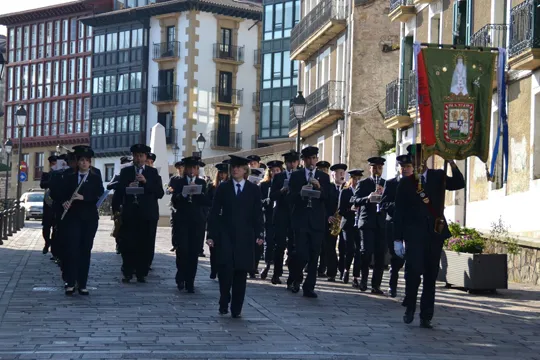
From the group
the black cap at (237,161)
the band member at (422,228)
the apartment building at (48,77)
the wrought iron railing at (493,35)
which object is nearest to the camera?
the band member at (422,228)

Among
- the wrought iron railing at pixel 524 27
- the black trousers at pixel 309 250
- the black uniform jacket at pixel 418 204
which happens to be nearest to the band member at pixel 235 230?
the black uniform jacket at pixel 418 204

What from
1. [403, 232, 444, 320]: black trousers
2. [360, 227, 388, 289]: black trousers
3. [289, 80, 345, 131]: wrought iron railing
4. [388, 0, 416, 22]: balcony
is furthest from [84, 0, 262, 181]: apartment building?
[403, 232, 444, 320]: black trousers

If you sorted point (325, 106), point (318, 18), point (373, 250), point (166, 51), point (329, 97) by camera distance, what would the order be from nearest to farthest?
point (373, 250)
point (329, 97)
point (325, 106)
point (318, 18)
point (166, 51)

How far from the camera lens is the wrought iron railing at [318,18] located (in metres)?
40.0

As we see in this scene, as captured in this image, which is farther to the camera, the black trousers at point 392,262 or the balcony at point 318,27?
the balcony at point 318,27

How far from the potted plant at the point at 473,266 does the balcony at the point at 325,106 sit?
73.4 ft

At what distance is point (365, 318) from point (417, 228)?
1.23 m

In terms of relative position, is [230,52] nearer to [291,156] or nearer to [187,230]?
[291,156]

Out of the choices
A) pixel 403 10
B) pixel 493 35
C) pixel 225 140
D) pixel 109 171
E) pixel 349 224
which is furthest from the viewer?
pixel 109 171

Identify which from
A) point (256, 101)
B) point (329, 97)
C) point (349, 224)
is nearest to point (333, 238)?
point (349, 224)

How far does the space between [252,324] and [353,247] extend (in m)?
5.95

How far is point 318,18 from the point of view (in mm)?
42594

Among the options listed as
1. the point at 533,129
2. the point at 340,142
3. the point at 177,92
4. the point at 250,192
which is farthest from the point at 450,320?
the point at 177,92

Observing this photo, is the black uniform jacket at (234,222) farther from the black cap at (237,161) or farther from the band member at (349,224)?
the band member at (349,224)
